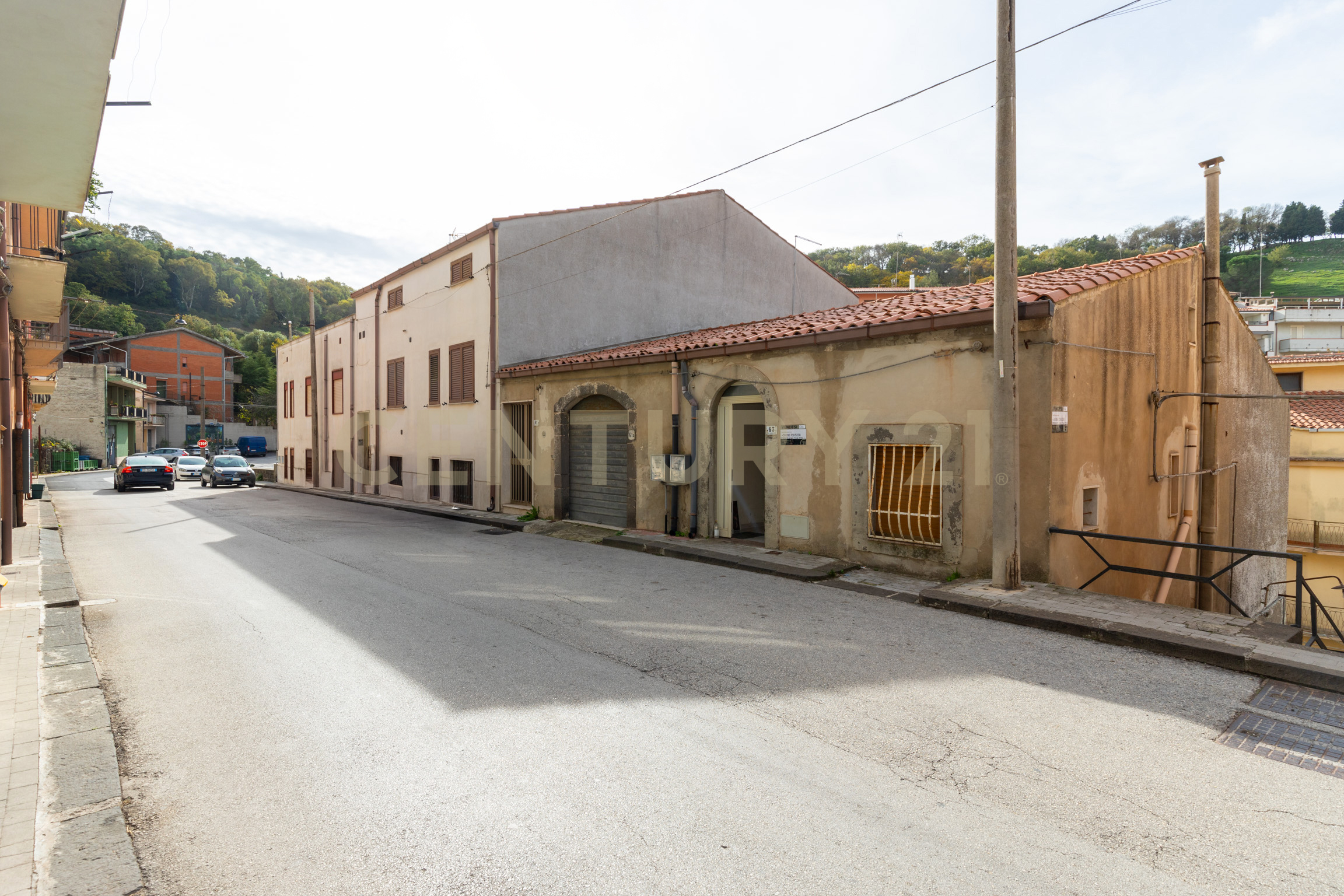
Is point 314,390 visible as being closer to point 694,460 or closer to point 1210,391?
point 694,460

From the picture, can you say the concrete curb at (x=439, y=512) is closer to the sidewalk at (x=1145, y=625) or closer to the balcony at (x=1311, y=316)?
the sidewalk at (x=1145, y=625)

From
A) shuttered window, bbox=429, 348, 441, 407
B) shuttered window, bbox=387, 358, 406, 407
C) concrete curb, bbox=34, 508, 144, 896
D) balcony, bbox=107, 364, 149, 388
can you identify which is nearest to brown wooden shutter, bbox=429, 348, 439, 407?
shuttered window, bbox=429, 348, 441, 407

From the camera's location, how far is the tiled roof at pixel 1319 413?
20812 millimetres

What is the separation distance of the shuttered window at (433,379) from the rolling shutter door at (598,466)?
682cm

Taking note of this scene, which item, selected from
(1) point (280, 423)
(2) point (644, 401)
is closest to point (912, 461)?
(2) point (644, 401)

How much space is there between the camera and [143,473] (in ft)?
83.7

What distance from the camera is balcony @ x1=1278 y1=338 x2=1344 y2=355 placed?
49.3m

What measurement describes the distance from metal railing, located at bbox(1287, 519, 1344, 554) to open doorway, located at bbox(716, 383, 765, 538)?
1903 cm

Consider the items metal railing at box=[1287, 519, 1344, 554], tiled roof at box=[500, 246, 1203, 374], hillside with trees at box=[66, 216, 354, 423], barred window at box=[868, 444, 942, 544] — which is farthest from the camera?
hillside with trees at box=[66, 216, 354, 423]

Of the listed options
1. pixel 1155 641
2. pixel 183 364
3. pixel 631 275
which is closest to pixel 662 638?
pixel 1155 641

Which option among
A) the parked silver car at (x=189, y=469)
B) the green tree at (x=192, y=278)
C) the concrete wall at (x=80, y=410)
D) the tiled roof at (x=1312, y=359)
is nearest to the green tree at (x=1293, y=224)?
the tiled roof at (x=1312, y=359)

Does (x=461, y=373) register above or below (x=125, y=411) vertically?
below

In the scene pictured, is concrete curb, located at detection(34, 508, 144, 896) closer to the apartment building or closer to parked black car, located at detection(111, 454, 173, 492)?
the apartment building

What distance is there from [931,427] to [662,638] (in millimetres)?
4679
